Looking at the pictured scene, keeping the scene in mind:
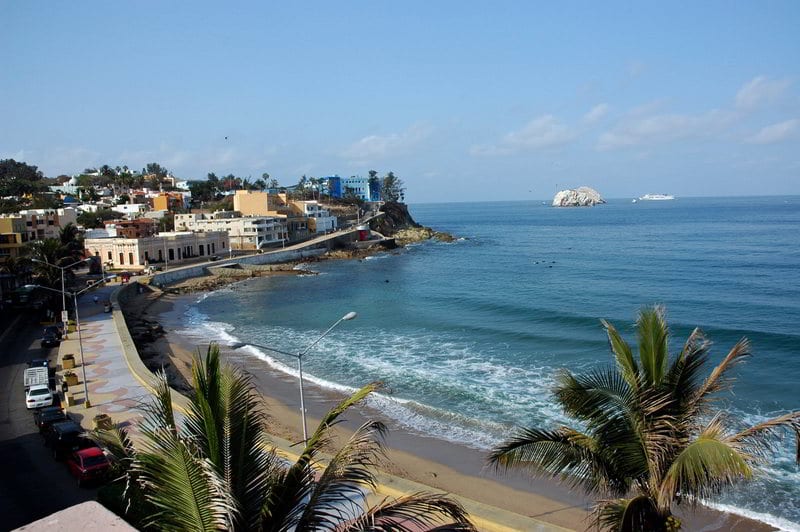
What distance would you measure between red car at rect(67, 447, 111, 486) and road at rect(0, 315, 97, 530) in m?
0.28

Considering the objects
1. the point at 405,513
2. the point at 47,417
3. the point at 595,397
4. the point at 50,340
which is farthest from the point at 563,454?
the point at 50,340

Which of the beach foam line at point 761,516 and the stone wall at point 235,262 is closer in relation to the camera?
the beach foam line at point 761,516

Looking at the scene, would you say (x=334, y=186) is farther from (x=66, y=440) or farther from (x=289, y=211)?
(x=66, y=440)

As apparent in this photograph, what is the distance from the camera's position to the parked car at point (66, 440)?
16984 mm

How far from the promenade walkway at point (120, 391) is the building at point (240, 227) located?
45398mm

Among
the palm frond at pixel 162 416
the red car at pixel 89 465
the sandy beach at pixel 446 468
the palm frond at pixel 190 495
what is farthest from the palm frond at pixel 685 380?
the red car at pixel 89 465

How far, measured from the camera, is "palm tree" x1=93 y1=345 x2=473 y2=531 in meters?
4.88

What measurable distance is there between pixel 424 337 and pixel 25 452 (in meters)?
24.1

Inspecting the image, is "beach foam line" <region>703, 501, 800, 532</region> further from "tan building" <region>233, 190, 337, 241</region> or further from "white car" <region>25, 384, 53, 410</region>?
"tan building" <region>233, 190, 337, 241</region>

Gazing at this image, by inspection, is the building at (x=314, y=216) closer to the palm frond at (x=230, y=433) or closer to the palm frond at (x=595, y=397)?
the palm frond at (x=595, y=397)

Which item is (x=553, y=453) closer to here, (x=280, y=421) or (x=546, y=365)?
(x=280, y=421)

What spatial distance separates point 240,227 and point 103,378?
206 feet

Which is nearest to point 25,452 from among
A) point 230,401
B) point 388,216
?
point 230,401

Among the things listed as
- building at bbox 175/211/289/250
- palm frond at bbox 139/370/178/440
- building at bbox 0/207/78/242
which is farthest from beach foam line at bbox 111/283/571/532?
building at bbox 175/211/289/250
